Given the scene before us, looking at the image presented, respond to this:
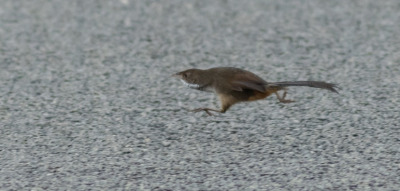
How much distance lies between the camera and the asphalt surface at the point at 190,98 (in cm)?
476

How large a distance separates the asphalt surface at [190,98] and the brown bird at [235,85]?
0.70ft

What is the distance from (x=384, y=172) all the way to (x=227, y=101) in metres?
1.11

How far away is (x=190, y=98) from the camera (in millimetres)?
6164

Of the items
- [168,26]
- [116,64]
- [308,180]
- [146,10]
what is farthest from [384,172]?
[146,10]

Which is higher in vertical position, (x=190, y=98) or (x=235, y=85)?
(x=235, y=85)

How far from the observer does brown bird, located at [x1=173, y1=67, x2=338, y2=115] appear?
5.29m

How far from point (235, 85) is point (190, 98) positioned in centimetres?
89

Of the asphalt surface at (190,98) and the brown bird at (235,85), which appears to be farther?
the brown bird at (235,85)

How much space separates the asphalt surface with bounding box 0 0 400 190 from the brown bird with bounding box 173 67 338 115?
0.70 ft

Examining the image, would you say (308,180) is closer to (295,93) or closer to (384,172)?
(384,172)

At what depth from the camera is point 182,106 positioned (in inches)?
236

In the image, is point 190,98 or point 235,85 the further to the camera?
point 190,98

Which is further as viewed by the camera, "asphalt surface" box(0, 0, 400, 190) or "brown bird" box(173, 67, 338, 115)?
"brown bird" box(173, 67, 338, 115)

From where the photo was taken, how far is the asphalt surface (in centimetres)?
476
